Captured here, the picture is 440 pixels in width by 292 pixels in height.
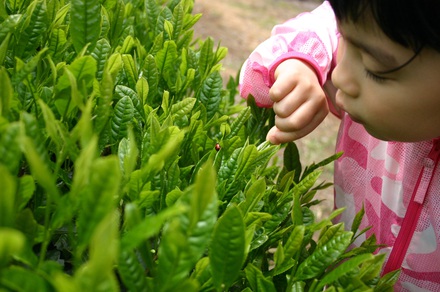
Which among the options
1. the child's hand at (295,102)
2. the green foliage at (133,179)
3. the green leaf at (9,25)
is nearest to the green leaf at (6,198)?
the green foliage at (133,179)

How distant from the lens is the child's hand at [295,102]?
1.61 metres

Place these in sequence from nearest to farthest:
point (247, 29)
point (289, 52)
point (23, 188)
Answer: point (23, 188), point (289, 52), point (247, 29)

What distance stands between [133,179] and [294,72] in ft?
2.88

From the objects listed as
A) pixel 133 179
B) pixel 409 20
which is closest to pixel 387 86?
pixel 409 20

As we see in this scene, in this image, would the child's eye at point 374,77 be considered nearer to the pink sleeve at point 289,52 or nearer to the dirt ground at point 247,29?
the pink sleeve at point 289,52

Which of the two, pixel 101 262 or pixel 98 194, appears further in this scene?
pixel 98 194

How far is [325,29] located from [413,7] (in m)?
0.78

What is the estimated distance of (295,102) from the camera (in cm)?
168

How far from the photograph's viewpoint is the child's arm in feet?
5.46

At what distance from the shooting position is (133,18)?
1.74 metres

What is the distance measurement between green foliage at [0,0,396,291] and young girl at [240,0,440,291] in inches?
5.5

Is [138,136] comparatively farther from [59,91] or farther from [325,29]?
[325,29]

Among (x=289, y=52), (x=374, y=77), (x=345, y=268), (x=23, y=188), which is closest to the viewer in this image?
(x=23, y=188)

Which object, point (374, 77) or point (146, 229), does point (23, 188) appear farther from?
point (374, 77)
